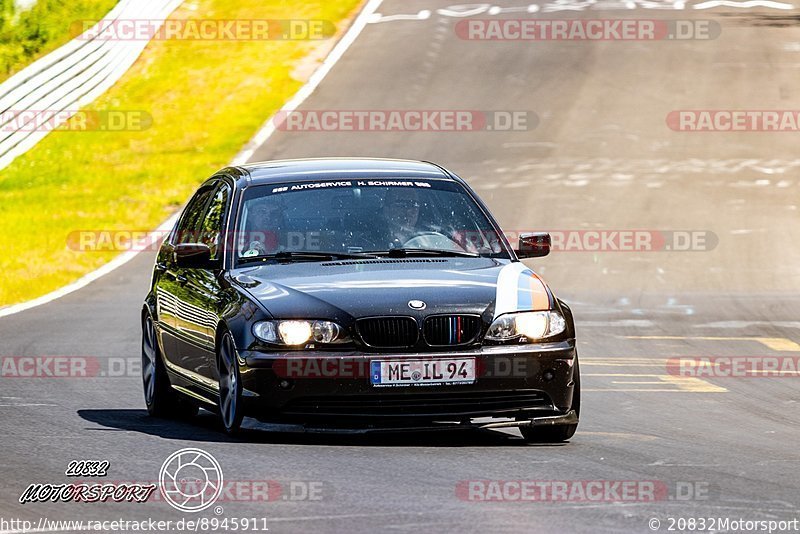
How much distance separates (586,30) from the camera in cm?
3659

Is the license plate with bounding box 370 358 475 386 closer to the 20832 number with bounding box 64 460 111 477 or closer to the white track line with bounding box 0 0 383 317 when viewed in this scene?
the 20832 number with bounding box 64 460 111 477

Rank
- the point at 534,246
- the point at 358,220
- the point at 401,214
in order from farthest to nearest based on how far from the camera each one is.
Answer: the point at 534,246 → the point at 401,214 → the point at 358,220

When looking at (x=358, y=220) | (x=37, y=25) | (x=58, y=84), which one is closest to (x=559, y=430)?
(x=358, y=220)

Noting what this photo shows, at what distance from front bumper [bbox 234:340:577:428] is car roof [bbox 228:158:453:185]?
5.80 ft

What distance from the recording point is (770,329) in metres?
16.7

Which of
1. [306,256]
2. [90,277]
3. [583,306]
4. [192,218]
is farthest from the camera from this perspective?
[90,277]

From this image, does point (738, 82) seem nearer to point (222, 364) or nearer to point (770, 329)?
point (770, 329)

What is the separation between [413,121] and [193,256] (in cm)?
2055

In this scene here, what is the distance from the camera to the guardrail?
100 ft

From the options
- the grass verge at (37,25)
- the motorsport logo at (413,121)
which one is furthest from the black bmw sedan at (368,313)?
the grass verge at (37,25)

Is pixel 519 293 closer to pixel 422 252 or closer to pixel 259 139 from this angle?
pixel 422 252

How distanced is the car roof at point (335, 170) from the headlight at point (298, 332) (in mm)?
1637

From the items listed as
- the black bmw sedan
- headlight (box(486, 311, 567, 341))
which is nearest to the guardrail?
the black bmw sedan

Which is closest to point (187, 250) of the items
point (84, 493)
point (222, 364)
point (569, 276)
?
point (222, 364)
